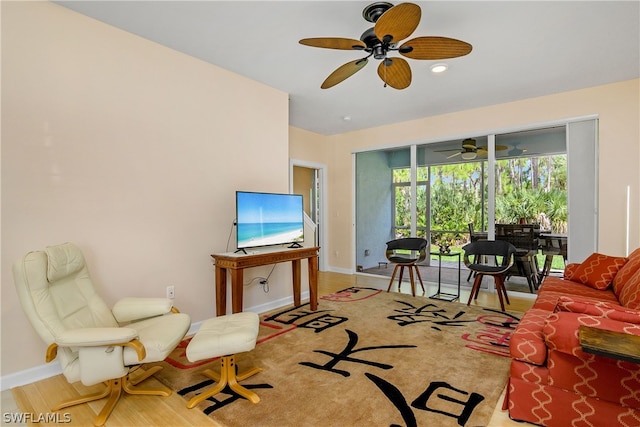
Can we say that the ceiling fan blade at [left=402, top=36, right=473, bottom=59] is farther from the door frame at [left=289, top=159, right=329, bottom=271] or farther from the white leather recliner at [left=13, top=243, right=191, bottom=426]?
the door frame at [left=289, top=159, right=329, bottom=271]

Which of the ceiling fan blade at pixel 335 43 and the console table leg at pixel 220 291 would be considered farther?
the console table leg at pixel 220 291

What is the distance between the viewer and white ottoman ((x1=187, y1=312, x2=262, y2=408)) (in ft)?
6.63

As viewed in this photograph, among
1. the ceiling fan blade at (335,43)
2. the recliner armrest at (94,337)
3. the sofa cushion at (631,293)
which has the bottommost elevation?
the recliner armrest at (94,337)

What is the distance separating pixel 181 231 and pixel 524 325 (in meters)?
2.95

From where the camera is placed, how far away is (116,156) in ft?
8.97

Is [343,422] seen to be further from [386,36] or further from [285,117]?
[285,117]

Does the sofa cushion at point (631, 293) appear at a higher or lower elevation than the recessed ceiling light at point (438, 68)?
lower

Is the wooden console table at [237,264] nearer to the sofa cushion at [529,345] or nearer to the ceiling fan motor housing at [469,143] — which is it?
the sofa cushion at [529,345]

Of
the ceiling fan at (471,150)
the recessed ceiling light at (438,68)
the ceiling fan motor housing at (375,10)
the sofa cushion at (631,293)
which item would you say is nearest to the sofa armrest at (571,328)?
the sofa cushion at (631,293)

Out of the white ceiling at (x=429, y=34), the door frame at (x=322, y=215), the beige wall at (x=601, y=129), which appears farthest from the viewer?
the door frame at (x=322, y=215)

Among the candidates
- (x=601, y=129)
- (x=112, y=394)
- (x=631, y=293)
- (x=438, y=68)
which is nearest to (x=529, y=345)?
(x=631, y=293)

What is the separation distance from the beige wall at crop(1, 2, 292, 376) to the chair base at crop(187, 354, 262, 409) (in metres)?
1.16

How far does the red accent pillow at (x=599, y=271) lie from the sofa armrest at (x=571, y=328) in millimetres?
1803

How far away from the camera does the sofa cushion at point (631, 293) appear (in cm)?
222
